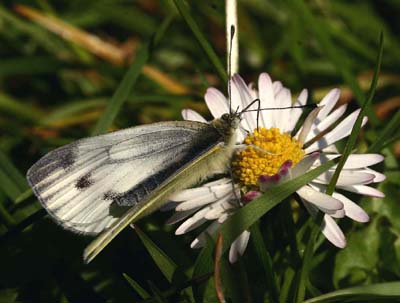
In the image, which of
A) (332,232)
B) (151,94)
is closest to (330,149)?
(332,232)

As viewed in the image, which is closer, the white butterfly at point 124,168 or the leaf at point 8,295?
the white butterfly at point 124,168

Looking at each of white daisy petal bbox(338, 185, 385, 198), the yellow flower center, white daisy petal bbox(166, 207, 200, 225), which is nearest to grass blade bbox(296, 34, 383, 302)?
white daisy petal bbox(338, 185, 385, 198)

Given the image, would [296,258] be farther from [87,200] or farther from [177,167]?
[87,200]

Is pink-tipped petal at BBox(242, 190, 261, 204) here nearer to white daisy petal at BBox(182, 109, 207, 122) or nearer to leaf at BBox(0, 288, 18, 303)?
white daisy petal at BBox(182, 109, 207, 122)

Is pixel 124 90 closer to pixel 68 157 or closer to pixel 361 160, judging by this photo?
pixel 68 157

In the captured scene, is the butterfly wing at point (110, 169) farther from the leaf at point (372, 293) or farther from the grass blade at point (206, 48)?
the leaf at point (372, 293)

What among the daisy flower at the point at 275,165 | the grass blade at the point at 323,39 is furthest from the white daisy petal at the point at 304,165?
the grass blade at the point at 323,39

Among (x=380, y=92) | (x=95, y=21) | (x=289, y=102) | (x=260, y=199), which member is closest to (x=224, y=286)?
(x=260, y=199)
